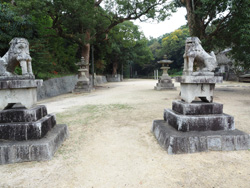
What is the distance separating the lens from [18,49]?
2834mm

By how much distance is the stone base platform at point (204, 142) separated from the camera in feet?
8.53

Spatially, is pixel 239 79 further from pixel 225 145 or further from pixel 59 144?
pixel 59 144

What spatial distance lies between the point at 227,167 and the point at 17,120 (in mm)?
3273

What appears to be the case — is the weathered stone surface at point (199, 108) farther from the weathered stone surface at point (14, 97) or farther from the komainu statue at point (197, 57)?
the weathered stone surface at point (14, 97)

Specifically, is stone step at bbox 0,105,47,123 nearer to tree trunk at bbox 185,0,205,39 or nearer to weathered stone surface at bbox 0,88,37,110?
weathered stone surface at bbox 0,88,37,110

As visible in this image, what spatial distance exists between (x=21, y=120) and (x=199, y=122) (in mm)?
3025

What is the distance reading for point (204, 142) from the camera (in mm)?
2658

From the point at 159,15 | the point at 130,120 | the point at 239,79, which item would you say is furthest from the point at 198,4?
the point at 239,79

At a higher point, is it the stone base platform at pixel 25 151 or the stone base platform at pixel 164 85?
the stone base platform at pixel 164 85

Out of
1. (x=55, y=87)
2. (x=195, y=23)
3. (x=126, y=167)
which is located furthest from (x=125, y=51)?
(x=126, y=167)

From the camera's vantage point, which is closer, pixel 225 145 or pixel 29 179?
pixel 29 179

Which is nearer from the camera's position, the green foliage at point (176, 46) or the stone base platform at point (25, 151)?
the stone base platform at point (25, 151)

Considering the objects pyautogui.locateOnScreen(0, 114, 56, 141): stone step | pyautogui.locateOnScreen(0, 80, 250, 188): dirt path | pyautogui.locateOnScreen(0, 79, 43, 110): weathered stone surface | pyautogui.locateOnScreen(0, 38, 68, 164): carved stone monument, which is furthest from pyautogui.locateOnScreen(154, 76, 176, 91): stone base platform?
pyautogui.locateOnScreen(0, 114, 56, 141): stone step

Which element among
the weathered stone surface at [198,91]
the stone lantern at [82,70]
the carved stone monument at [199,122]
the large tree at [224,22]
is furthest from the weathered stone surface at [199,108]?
the stone lantern at [82,70]
